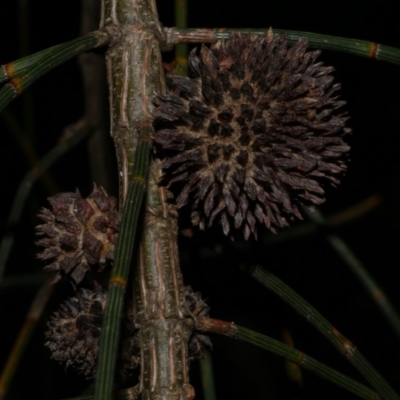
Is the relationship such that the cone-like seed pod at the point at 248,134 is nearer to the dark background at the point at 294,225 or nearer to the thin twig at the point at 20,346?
the thin twig at the point at 20,346

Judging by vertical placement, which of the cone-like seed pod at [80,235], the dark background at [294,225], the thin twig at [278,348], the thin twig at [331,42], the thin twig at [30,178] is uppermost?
the dark background at [294,225]

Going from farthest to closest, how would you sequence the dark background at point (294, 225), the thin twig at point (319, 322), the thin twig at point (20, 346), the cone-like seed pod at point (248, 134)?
the dark background at point (294, 225) → the thin twig at point (20, 346) → the thin twig at point (319, 322) → the cone-like seed pod at point (248, 134)

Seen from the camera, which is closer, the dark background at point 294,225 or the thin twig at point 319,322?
the thin twig at point 319,322

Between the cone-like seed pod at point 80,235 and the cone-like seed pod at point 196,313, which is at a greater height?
the cone-like seed pod at point 80,235

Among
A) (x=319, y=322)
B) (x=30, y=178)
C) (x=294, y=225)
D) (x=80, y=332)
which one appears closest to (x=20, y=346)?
(x=30, y=178)

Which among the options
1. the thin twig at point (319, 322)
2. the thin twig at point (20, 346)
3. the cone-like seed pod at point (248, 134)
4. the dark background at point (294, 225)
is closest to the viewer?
the cone-like seed pod at point (248, 134)

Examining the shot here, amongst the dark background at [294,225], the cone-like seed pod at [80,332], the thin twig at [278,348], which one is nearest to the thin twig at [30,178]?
the dark background at [294,225]

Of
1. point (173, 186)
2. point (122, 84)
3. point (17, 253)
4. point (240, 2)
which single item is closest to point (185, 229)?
point (173, 186)
